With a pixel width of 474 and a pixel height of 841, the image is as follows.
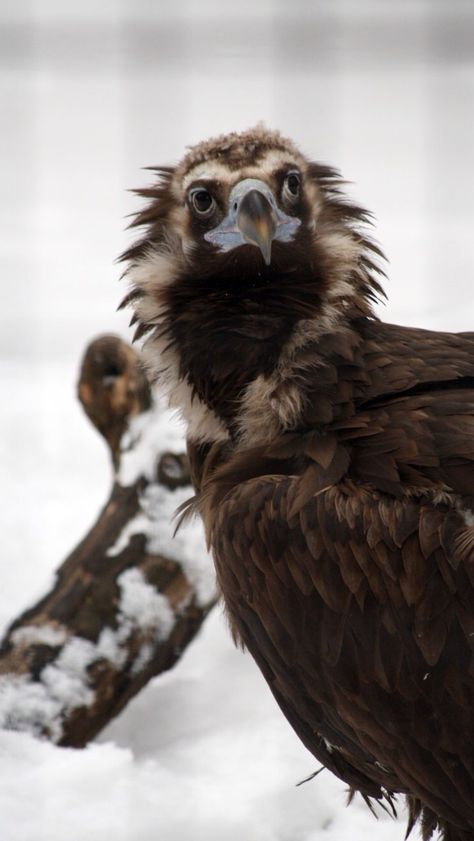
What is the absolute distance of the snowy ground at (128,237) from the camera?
4.07 metres

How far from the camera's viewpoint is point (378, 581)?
2953 mm

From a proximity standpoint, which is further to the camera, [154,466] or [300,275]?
[154,466]

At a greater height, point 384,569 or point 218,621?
point 384,569

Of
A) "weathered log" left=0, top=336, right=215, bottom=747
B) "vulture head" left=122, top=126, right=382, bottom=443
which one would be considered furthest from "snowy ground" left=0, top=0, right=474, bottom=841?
"vulture head" left=122, top=126, right=382, bottom=443

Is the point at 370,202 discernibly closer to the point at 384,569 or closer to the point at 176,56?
the point at 176,56

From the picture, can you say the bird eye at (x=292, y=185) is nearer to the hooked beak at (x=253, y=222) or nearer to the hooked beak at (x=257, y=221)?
the hooked beak at (x=253, y=222)

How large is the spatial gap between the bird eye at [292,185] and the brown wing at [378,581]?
72cm

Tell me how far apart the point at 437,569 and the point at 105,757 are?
5.92 ft

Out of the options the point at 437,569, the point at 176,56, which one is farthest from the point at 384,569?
the point at 176,56

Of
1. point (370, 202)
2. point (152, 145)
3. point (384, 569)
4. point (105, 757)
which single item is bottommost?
point (105, 757)

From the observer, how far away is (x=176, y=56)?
10.3 metres

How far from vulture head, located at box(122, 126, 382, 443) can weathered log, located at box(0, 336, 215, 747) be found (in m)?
1.18

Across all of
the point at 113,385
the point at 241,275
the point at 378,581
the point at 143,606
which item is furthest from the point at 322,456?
the point at 113,385

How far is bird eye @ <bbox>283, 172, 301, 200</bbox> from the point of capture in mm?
3502
